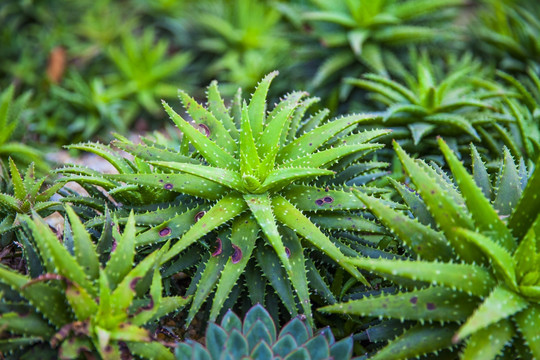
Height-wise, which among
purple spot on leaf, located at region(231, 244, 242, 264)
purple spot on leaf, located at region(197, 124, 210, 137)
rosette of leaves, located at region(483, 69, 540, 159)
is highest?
purple spot on leaf, located at region(197, 124, 210, 137)

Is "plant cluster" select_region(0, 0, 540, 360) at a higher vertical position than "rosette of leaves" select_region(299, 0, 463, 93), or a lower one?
lower

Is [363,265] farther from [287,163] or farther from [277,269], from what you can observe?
[287,163]

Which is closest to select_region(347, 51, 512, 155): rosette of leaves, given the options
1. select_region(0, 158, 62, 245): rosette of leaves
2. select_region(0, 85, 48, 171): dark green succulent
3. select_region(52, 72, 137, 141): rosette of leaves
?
select_region(0, 158, 62, 245): rosette of leaves

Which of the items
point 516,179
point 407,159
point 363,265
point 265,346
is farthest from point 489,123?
point 265,346

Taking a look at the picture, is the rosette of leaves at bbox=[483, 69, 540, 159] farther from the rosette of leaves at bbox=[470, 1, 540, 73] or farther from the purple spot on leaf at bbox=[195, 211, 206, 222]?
the purple spot on leaf at bbox=[195, 211, 206, 222]

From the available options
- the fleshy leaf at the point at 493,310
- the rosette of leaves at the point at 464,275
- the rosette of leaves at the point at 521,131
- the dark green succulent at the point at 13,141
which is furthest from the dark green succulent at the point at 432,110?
the dark green succulent at the point at 13,141

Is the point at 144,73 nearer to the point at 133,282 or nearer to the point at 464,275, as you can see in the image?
the point at 133,282

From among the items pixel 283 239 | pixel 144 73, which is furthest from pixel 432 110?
pixel 144 73

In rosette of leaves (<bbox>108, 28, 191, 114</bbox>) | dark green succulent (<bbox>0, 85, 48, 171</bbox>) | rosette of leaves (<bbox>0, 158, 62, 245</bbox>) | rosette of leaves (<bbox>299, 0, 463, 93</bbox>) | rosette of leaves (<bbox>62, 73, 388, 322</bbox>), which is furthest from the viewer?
rosette of leaves (<bbox>108, 28, 191, 114</bbox>)
